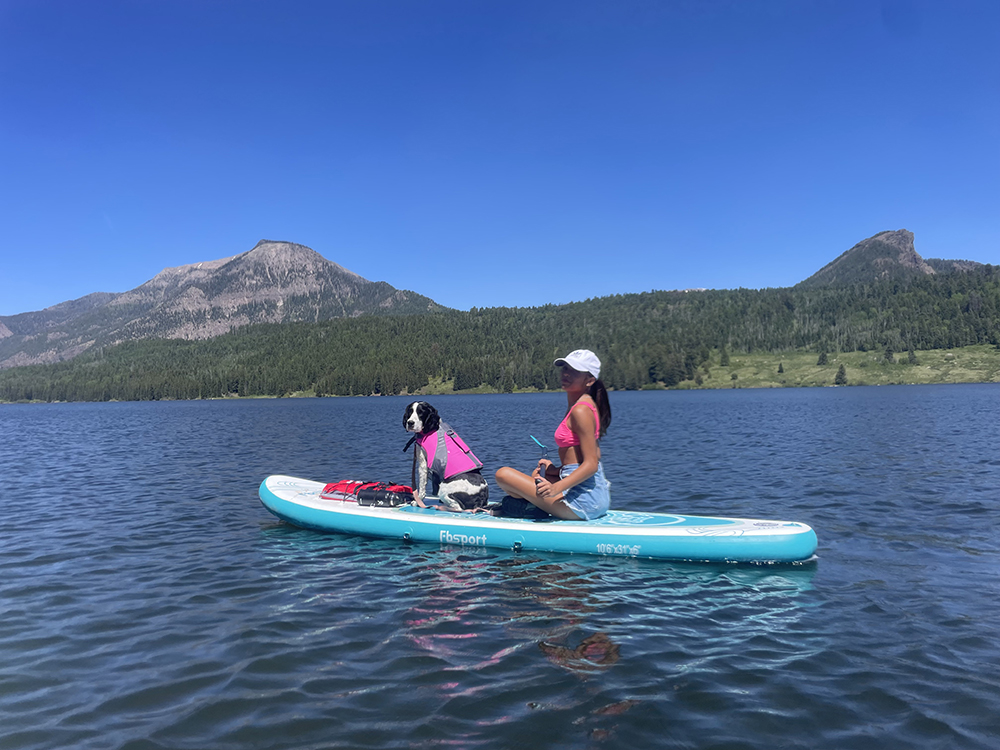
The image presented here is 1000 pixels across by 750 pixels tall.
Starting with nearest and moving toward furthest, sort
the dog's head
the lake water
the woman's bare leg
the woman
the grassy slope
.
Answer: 1. the lake water
2. the woman
3. the woman's bare leg
4. the dog's head
5. the grassy slope

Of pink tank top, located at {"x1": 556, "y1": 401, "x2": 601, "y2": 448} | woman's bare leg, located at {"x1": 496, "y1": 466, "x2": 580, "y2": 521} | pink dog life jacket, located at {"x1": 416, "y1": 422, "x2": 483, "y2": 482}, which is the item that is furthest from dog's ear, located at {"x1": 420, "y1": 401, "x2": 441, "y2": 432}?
pink tank top, located at {"x1": 556, "y1": 401, "x2": 601, "y2": 448}

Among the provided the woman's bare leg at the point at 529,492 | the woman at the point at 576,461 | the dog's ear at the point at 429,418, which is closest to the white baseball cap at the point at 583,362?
the woman at the point at 576,461

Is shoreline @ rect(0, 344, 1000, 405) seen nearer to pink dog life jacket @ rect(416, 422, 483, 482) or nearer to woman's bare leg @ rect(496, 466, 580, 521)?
pink dog life jacket @ rect(416, 422, 483, 482)

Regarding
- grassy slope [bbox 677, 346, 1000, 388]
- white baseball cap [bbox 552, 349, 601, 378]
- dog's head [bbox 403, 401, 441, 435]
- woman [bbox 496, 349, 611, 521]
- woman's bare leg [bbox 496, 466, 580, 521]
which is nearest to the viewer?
white baseball cap [bbox 552, 349, 601, 378]

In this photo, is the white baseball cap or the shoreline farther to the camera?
the shoreline

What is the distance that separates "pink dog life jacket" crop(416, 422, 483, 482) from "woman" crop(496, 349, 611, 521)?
143 centimetres

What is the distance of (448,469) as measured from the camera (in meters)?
13.1

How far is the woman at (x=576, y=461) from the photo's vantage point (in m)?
9.96

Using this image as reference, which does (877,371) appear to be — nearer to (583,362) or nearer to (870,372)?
(870,372)

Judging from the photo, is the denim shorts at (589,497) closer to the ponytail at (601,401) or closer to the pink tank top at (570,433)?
the pink tank top at (570,433)

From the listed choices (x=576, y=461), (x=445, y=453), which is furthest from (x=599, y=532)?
(x=445, y=453)

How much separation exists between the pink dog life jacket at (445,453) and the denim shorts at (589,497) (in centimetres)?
237

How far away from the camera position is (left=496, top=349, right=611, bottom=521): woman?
9.96 m

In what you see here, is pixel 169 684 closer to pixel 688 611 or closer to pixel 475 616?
pixel 475 616
